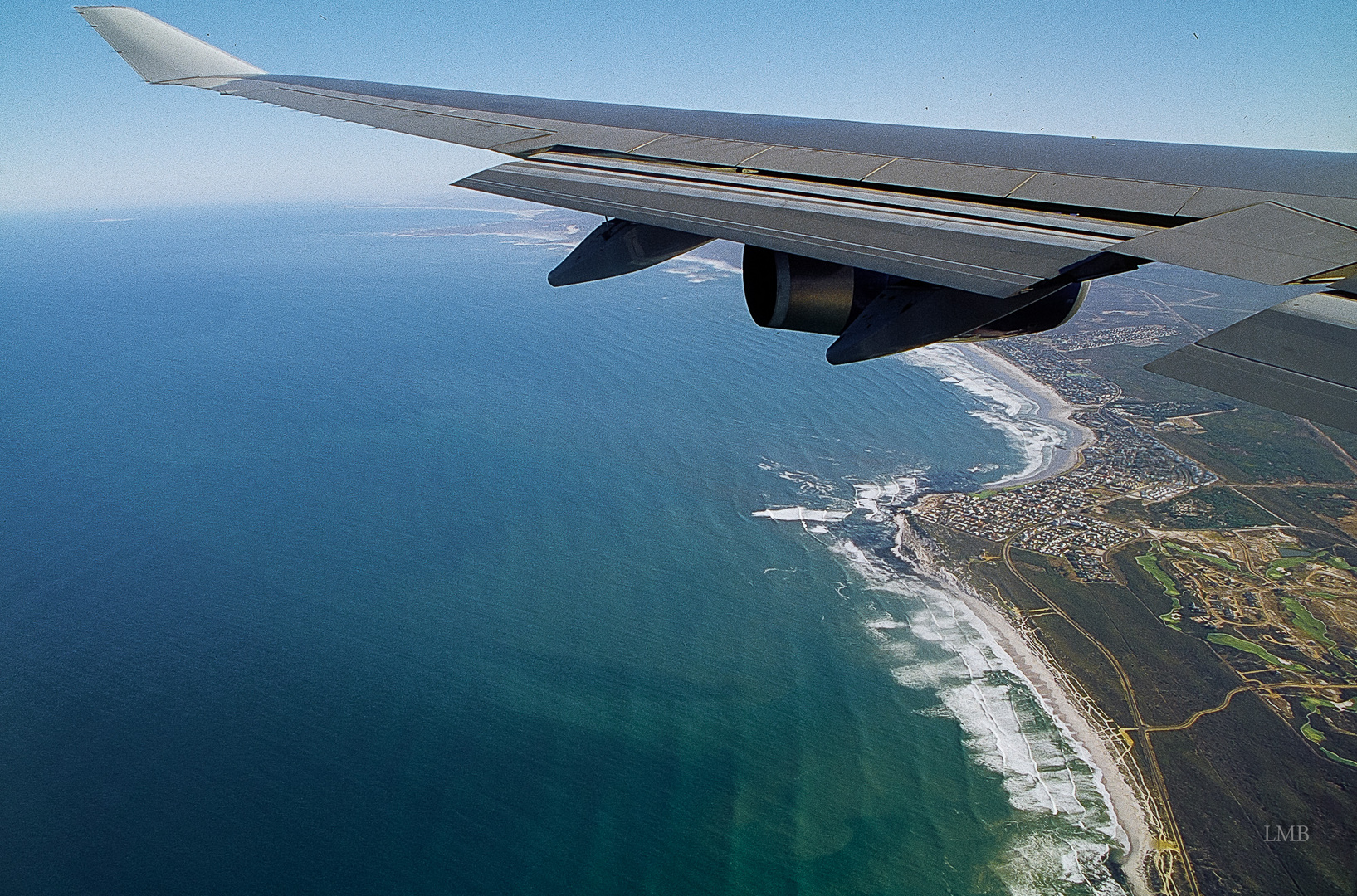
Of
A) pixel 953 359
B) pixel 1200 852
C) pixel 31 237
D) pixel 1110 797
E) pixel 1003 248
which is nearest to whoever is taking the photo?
pixel 1003 248

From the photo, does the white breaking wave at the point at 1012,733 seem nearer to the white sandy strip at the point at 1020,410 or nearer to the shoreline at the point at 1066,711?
the shoreline at the point at 1066,711

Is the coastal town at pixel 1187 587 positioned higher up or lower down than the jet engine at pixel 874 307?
lower down

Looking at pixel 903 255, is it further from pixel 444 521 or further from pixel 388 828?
pixel 444 521

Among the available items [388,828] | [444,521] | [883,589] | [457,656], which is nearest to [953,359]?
[883,589]

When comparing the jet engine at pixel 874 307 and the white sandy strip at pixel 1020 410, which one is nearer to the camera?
the jet engine at pixel 874 307

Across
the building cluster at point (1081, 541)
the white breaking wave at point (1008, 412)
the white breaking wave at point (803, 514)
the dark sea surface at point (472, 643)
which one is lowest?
the dark sea surface at point (472, 643)

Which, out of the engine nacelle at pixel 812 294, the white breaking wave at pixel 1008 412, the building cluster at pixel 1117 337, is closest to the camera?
the engine nacelle at pixel 812 294

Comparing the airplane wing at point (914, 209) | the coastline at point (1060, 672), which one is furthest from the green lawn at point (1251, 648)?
the airplane wing at point (914, 209)
